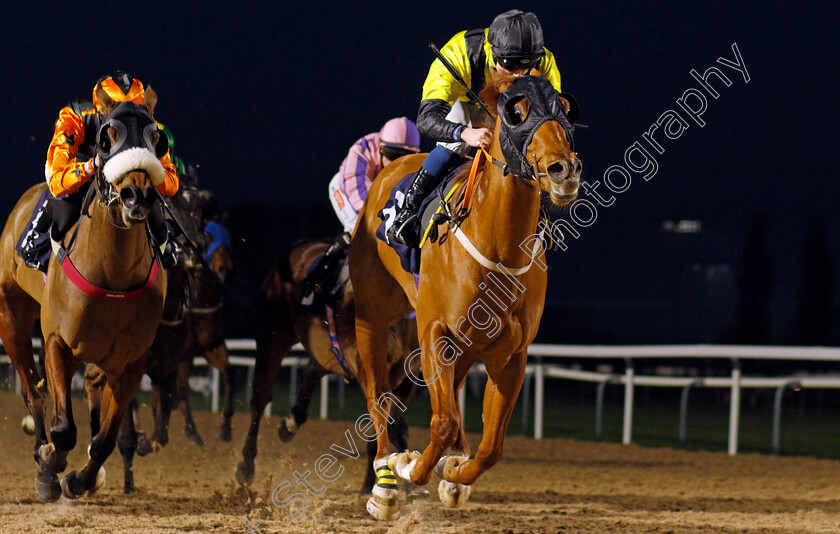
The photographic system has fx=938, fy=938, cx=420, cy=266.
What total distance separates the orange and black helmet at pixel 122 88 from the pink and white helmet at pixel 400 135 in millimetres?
1916

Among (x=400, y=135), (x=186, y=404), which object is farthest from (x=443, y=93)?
(x=186, y=404)

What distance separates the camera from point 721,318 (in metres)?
20.1

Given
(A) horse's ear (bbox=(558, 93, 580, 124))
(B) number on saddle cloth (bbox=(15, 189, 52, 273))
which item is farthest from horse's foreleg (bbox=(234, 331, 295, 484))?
(A) horse's ear (bbox=(558, 93, 580, 124))

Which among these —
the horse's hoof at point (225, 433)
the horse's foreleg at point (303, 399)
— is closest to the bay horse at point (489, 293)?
the horse's foreleg at point (303, 399)

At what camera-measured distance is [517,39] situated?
3301 millimetres

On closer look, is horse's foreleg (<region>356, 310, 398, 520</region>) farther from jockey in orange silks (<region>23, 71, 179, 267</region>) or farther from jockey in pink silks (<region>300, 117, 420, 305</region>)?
jockey in pink silks (<region>300, 117, 420, 305</region>)

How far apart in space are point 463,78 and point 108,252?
1592 mm

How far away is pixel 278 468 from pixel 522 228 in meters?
3.76

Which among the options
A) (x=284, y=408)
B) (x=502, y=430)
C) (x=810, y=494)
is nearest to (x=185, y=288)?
(x=502, y=430)

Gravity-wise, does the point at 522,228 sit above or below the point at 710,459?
above

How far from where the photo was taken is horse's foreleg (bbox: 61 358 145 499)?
4082mm

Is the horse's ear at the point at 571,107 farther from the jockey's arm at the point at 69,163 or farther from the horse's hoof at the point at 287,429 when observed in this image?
the horse's hoof at the point at 287,429

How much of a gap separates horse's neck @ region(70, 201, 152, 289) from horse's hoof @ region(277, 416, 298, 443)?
2.49 meters

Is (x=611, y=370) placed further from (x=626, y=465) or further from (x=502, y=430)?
(x=502, y=430)
